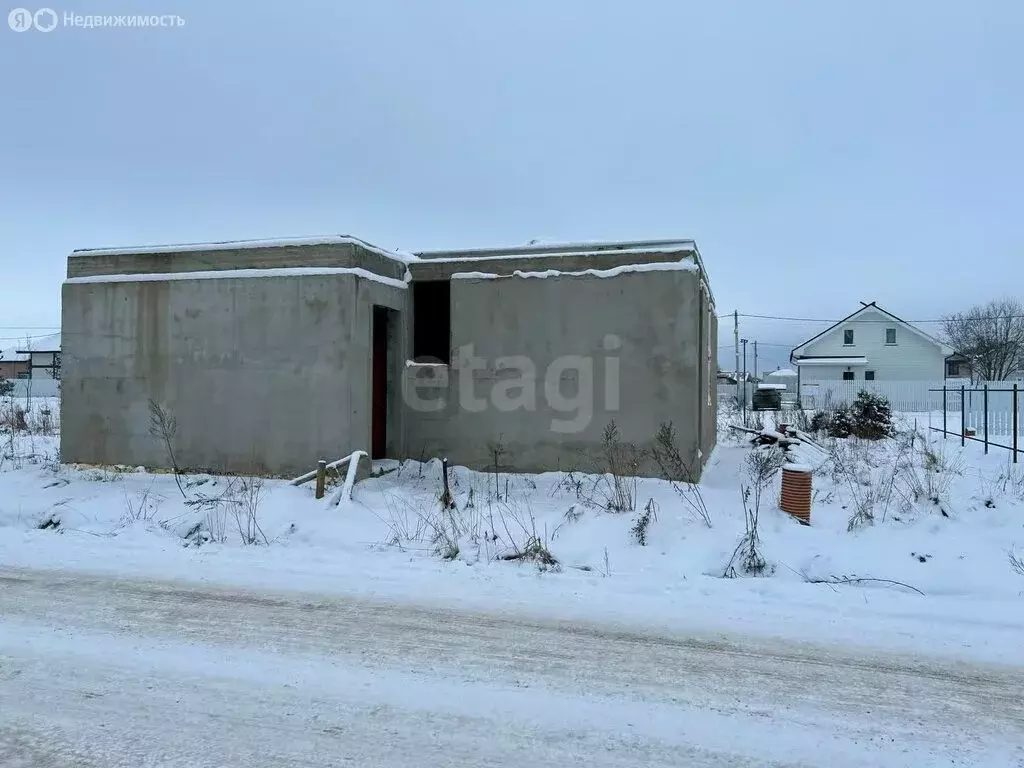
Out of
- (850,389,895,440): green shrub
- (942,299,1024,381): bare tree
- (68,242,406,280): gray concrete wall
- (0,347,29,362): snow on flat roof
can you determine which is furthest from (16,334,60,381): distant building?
(942,299,1024,381): bare tree

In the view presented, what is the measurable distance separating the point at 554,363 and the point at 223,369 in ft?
17.8

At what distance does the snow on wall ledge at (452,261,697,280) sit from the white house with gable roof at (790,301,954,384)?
3548cm

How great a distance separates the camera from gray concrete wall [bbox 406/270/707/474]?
414 inches

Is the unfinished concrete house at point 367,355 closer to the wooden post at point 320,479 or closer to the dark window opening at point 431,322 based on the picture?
the dark window opening at point 431,322

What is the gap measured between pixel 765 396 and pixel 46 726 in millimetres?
35410

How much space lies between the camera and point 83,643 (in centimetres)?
435

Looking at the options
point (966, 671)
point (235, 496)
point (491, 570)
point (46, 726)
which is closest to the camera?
point (46, 726)

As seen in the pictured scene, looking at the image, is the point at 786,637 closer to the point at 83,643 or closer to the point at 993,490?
the point at 83,643

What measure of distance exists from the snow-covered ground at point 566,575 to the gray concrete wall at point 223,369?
85cm

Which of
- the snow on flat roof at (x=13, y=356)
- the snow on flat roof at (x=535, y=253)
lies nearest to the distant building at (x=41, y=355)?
the snow on flat roof at (x=13, y=356)

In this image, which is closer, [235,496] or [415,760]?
[415,760]

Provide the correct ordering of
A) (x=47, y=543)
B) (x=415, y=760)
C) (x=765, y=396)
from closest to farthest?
1. (x=415, y=760)
2. (x=47, y=543)
3. (x=765, y=396)

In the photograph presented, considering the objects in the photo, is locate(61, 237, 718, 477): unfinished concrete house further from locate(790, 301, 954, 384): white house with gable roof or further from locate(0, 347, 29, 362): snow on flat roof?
locate(0, 347, 29, 362): snow on flat roof

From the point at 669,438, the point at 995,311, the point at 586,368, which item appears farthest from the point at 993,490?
the point at 995,311
